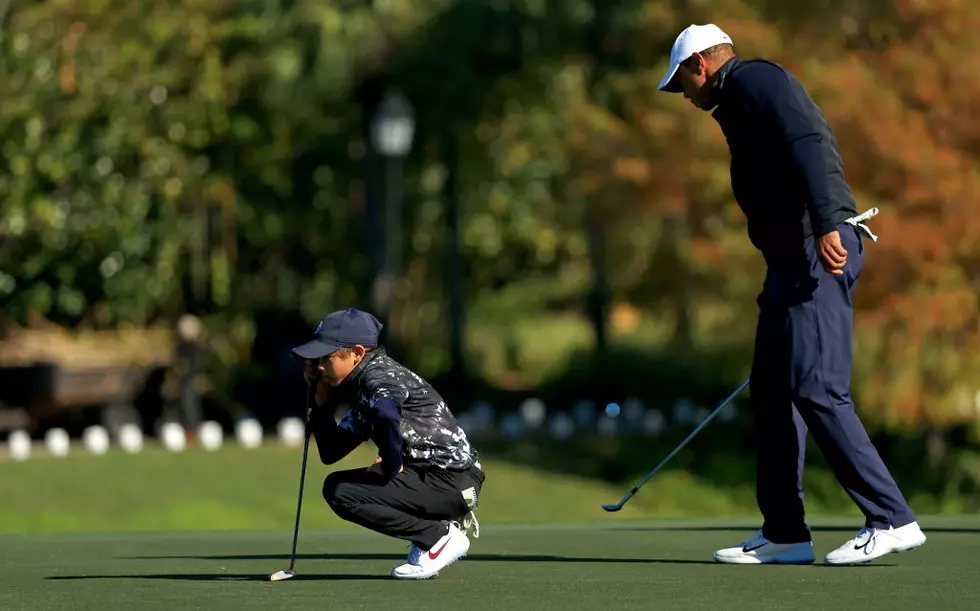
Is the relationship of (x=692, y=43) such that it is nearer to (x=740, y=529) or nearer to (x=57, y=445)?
(x=740, y=529)

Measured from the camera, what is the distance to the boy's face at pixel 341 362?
7785 millimetres

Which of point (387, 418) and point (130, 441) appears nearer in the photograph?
point (387, 418)

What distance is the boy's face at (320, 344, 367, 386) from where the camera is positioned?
7785 mm

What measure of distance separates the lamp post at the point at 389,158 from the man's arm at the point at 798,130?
56.6 feet

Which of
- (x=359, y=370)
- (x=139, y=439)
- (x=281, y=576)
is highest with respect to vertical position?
(x=359, y=370)

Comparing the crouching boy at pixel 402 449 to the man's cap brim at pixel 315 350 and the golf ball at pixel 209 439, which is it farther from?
the golf ball at pixel 209 439

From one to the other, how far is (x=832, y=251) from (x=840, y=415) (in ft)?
2.08

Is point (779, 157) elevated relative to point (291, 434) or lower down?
elevated

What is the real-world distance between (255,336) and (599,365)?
5.20 meters

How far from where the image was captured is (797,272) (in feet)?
25.9

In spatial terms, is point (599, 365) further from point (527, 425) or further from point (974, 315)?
point (974, 315)

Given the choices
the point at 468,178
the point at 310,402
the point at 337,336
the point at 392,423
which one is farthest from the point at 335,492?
the point at 468,178

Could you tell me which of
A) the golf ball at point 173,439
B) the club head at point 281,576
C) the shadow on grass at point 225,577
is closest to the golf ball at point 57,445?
the golf ball at point 173,439

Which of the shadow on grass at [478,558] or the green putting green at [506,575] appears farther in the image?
the shadow on grass at [478,558]
